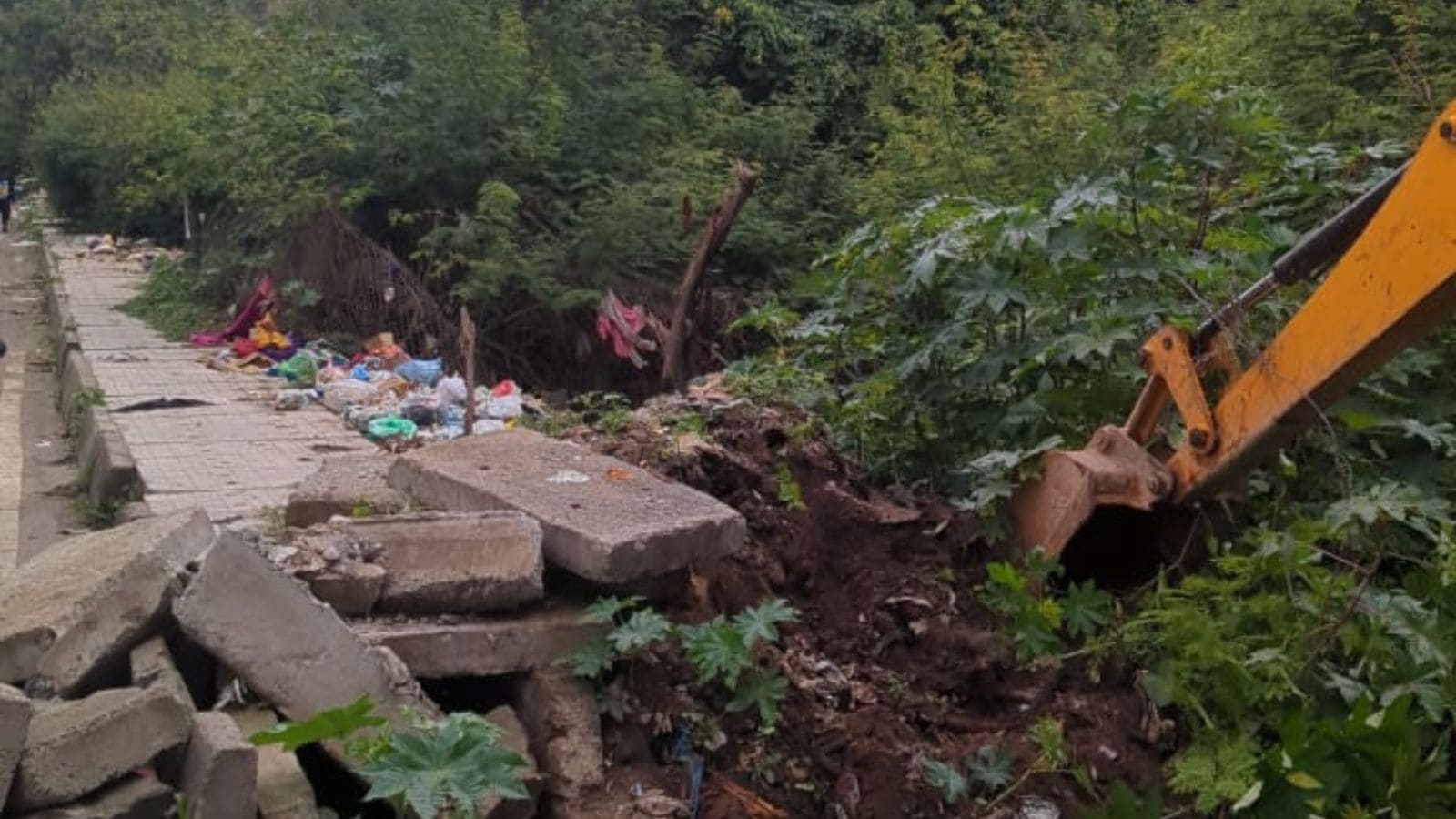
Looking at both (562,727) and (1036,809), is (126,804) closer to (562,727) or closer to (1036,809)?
(562,727)

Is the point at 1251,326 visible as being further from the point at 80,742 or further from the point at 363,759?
the point at 80,742

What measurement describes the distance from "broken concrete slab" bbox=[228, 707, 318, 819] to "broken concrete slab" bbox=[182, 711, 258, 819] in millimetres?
61

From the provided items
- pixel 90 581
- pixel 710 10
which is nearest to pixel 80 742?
pixel 90 581

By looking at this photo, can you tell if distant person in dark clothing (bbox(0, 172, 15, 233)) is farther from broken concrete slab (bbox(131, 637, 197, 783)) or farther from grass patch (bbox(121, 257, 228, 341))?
broken concrete slab (bbox(131, 637, 197, 783))

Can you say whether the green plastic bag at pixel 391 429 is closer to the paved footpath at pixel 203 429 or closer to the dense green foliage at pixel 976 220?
the paved footpath at pixel 203 429

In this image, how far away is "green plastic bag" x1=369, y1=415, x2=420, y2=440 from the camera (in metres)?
8.64

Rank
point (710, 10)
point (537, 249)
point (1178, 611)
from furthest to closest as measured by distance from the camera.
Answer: point (710, 10) < point (537, 249) < point (1178, 611)

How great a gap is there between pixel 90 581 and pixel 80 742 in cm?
75

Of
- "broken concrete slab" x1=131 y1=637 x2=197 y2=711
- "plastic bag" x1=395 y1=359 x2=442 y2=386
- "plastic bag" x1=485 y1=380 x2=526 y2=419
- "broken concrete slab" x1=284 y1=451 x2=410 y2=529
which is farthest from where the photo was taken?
"plastic bag" x1=395 y1=359 x2=442 y2=386

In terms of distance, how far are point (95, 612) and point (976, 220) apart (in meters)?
3.07

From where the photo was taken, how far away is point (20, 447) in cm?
961

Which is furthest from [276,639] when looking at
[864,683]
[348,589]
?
[864,683]

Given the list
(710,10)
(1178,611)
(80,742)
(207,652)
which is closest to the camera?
(80,742)

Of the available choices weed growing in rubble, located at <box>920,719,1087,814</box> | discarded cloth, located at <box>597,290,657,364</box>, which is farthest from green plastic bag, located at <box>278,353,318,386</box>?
weed growing in rubble, located at <box>920,719,1087,814</box>
